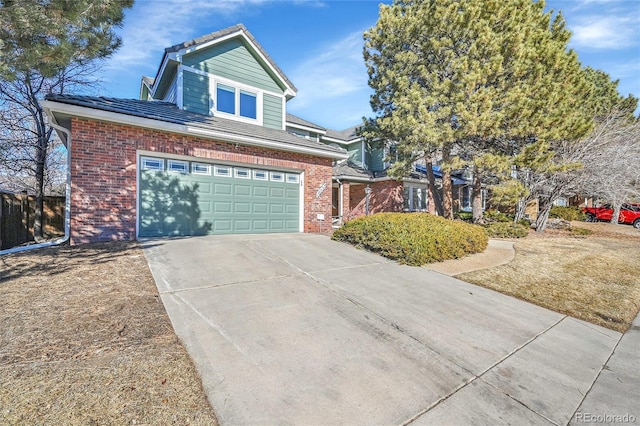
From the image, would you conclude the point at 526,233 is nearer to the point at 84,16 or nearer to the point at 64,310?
the point at 64,310

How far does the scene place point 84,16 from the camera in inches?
213

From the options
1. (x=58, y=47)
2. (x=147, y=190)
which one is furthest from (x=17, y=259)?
(x=58, y=47)

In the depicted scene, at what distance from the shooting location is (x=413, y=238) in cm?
734

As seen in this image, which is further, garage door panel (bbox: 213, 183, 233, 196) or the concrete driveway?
garage door panel (bbox: 213, 183, 233, 196)

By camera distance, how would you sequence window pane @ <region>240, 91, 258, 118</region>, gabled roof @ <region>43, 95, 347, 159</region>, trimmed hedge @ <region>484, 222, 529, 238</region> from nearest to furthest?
1. gabled roof @ <region>43, 95, 347, 159</region>
2. window pane @ <region>240, 91, 258, 118</region>
3. trimmed hedge @ <region>484, 222, 529, 238</region>

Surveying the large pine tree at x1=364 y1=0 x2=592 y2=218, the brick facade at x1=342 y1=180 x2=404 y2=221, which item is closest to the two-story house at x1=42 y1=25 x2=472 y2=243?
the large pine tree at x1=364 y1=0 x2=592 y2=218

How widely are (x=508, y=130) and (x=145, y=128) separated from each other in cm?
1221

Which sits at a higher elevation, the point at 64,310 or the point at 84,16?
the point at 84,16

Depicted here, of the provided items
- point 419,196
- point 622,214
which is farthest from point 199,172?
point 622,214

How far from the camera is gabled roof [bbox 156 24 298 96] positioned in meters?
9.64

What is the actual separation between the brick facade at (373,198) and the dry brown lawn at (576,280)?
816 cm

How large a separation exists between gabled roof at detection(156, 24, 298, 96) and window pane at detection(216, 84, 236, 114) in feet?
4.70

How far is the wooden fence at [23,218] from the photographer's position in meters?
8.99

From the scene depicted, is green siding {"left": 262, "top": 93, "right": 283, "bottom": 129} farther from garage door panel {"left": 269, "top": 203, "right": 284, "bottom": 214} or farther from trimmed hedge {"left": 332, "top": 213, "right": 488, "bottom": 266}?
trimmed hedge {"left": 332, "top": 213, "right": 488, "bottom": 266}
